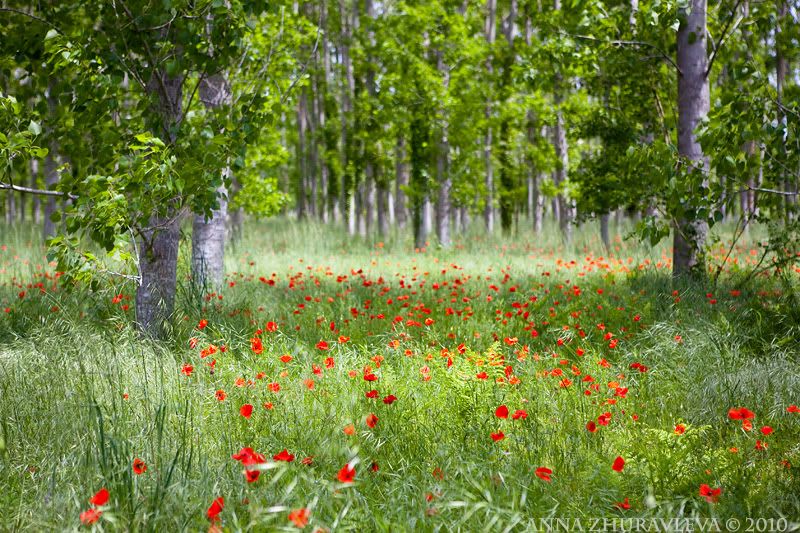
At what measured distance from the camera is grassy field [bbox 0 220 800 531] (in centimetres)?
256

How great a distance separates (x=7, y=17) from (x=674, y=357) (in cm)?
618

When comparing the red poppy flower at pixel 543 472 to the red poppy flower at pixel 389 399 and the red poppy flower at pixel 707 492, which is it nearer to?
the red poppy flower at pixel 707 492

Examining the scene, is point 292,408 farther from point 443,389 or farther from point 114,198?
point 114,198

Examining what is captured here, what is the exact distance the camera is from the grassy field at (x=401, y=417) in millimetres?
2557

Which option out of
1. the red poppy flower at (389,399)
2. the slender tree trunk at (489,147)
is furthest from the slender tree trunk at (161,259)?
the slender tree trunk at (489,147)

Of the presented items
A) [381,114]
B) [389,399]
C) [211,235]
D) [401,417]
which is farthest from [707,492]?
[381,114]

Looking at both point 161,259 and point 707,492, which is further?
point 161,259

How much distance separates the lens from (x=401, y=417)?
355 centimetres

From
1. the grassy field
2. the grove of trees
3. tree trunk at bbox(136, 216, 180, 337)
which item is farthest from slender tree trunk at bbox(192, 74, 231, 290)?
tree trunk at bbox(136, 216, 180, 337)

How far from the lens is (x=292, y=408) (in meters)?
3.62

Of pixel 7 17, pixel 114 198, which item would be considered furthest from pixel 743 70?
pixel 7 17

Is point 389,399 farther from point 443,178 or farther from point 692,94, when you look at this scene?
point 443,178

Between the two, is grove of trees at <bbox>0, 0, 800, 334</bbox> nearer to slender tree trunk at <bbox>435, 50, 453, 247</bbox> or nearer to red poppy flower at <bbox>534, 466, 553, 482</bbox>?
slender tree trunk at <bbox>435, 50, 453, 247</bbox>

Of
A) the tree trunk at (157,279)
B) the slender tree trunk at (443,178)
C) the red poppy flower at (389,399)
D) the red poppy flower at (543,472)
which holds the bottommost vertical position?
the red poppy flower at (543,472)
